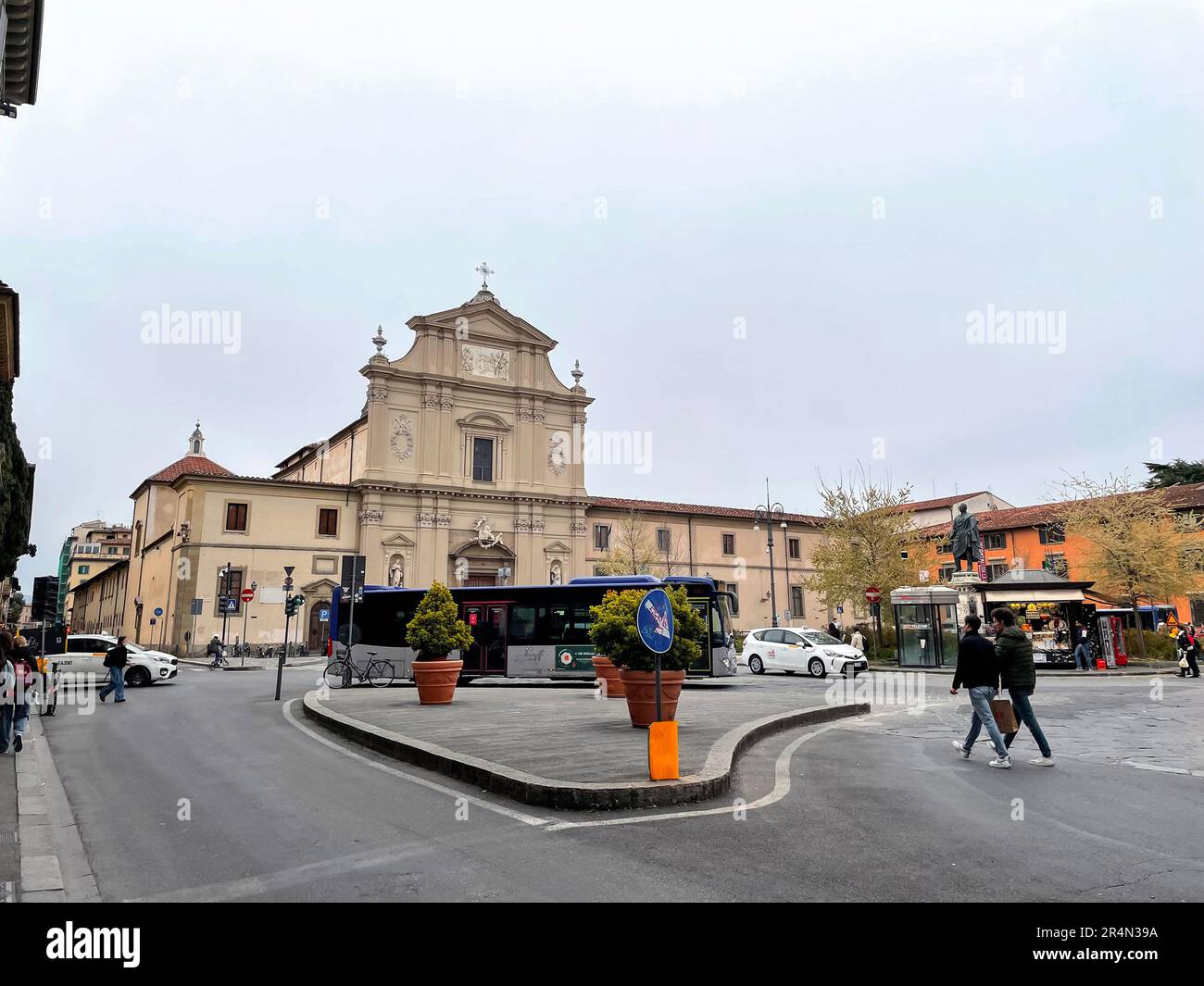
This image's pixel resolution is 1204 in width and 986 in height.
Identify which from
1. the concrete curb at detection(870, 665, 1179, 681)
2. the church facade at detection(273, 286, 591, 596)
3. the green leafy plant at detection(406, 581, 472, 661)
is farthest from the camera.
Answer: the church facade at detection(273, 286, 591, 596)

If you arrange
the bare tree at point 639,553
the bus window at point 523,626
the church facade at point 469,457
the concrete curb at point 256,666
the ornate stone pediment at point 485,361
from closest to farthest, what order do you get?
1. the bus window at point 523,626
2. the concrete curb at point 256,666
3. the church facade at point 469,457
4. the ornate stone pediment at point 485,361
5. the bare tree at point 639,553

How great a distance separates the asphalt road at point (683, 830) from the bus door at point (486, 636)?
12426 millimetres

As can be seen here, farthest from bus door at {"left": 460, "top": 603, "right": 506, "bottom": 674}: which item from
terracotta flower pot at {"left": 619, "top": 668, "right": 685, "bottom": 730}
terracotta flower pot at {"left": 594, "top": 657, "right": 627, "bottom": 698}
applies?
terracotta flower pot at {"left": 619, "top": 668, "right": 685, "bottom": 730}

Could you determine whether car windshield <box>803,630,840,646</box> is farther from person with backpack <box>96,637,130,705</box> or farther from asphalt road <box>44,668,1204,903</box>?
person with backpack <box>96,637,130,705</box>

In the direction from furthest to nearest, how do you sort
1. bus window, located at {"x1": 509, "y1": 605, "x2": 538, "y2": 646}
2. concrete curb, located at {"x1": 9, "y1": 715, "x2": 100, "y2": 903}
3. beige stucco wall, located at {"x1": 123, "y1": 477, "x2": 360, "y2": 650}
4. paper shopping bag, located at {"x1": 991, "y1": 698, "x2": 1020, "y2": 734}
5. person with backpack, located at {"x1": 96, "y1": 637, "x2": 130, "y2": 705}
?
1. beige stucco wall, located at {"x1": 123, "y1": 477, "x2": 360, "y2": 650}
2. bus window, located at {"x1": 509, "y1": 605, "x2": 538, "y2": 646}
3. person with backpack, located at {"x1": 96, "y1": 637, "x2": 130, "y2": 705}
4. paper shopping bag, located at {"x1": 991, "y1": 698, "x2": 1020, "y2": 734}
5. concrete curb, located at {"x1": 9, "y1": 715, "x2": 100, "y2": 903}

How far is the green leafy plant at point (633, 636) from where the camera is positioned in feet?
34.5

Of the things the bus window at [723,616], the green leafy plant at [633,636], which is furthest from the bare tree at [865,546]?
the green leafy plant at [633,636]

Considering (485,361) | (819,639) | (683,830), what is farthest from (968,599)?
(485,361)

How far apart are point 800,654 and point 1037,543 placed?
34017 mm

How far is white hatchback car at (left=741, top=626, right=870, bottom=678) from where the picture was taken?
26062 mm

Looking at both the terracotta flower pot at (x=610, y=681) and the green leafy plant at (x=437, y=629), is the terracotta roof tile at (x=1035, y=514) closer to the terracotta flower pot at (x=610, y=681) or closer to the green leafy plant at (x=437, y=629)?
the terracotta flower pot at (x=610, y=681)

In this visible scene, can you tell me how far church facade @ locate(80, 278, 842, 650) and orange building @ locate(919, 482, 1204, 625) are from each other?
11.8 meters
